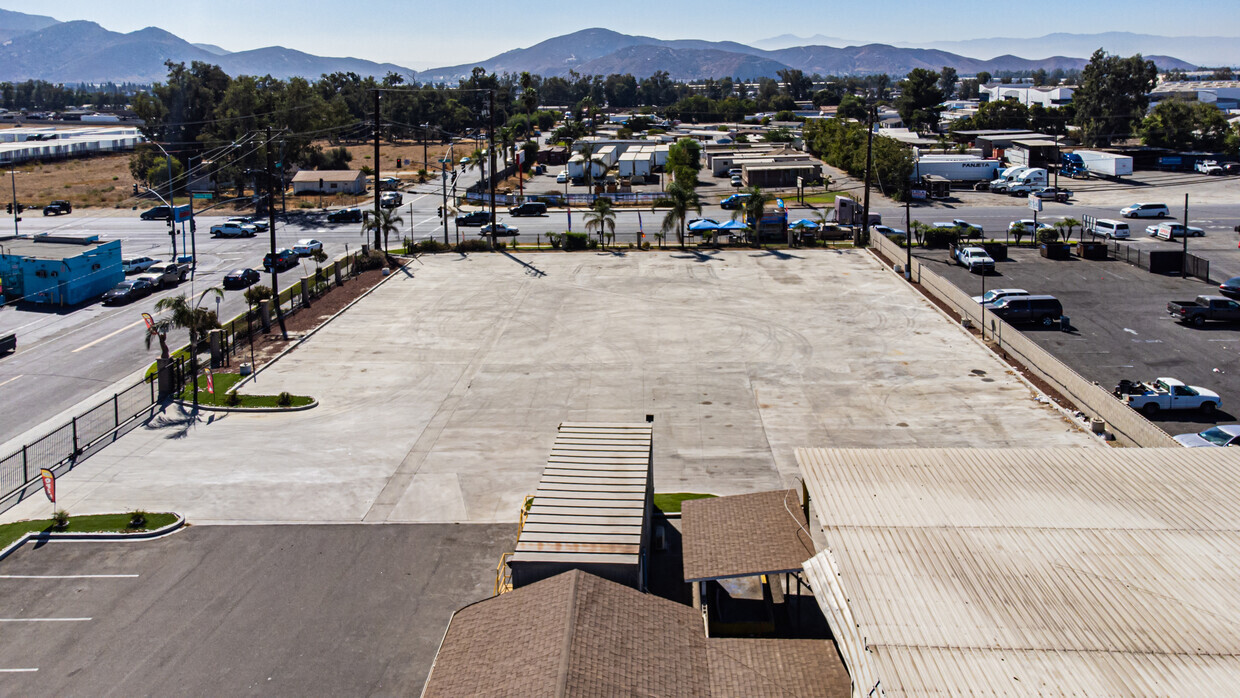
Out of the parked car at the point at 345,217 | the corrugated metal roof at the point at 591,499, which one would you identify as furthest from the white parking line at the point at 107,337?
the parked car at the point at 345,217

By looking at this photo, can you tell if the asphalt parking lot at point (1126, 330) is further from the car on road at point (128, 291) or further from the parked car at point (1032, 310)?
the car on road at point (128, 291)

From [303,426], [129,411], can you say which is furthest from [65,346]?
[303,426]

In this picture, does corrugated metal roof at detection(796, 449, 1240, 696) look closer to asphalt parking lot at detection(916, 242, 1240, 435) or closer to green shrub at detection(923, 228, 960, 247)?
asphalt parking lot at detection(916, 242, 1240, 435)

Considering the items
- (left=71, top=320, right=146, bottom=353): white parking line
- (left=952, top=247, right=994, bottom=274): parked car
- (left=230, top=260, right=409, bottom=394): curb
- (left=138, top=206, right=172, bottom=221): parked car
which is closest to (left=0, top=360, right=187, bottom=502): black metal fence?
(left=230, top=260, right=409, bottom=394): curb

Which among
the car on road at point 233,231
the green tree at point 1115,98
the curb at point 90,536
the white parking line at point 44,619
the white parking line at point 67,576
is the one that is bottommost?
the white parking line at point 44,619

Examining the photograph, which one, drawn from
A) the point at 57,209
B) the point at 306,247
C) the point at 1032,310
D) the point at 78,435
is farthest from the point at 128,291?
the point at 1032,310

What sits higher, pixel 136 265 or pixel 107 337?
pixel 136 265

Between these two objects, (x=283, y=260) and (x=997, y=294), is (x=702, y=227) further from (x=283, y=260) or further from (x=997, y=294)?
(x=283, y=260)
